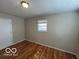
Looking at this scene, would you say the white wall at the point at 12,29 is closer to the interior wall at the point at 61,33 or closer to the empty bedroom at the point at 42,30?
the empty bedroom at the point at 42,30

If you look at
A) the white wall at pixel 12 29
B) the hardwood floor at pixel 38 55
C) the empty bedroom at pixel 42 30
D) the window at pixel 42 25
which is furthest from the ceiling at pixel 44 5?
the hardwood floor at pixel 38 55

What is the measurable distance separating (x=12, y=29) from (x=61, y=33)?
301 cm

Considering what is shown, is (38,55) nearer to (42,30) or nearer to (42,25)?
(42,30)

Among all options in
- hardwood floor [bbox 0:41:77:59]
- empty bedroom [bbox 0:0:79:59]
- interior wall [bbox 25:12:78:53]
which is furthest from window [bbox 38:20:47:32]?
hardwood floor [bbox 0:41:77:59]

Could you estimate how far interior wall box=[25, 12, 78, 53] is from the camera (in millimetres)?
3539

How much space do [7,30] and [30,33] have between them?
71.0 inches

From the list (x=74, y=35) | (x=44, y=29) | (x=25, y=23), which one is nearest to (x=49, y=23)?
(x=44, y=29)

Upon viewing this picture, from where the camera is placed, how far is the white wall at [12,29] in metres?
4.12

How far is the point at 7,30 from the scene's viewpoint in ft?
14.3

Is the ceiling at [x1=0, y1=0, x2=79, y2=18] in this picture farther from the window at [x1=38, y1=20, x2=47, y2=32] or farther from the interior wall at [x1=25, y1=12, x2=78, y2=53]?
the window at [x1=38, y1=20, x2=47, y2=32]

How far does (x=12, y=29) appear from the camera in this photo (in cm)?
483

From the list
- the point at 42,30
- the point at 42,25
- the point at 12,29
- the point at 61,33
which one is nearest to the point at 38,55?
the point at 61,33

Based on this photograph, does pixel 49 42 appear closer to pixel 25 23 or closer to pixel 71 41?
pixel 71 41

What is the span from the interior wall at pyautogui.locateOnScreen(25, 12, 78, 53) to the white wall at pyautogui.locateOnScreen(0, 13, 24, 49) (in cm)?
130
